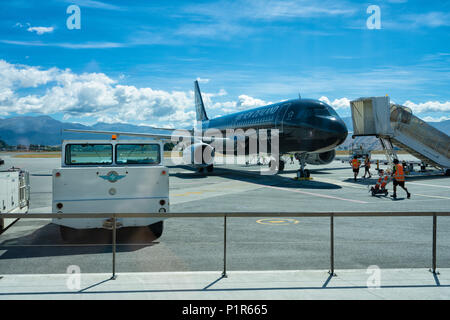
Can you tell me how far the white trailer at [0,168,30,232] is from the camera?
9.60m

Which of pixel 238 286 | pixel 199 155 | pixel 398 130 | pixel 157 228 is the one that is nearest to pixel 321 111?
pixel 398 130

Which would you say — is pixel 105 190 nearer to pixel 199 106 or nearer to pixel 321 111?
pixel 321 111

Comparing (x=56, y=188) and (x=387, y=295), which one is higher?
(x=56, y=188)

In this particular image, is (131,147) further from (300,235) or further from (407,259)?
(407,259)

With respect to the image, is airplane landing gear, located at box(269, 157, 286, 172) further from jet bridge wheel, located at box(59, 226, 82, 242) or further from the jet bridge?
jet bridge wheel, located at box(59, 226, 82, 242)

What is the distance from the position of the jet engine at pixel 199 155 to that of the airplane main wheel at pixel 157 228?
781 inches

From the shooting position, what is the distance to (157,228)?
30.8 feet

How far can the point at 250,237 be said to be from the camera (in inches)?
311

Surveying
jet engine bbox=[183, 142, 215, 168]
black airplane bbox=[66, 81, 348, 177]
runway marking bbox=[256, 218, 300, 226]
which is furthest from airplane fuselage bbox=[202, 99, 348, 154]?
runway marking bbox=[256, 218, 300, 226]

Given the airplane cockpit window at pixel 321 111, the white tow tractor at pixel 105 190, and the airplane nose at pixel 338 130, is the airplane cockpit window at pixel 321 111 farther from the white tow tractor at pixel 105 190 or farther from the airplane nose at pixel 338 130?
the white tow tractor at pixel 105 190

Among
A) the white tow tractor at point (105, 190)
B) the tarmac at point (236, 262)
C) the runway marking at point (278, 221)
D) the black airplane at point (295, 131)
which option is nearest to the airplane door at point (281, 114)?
the black airplane at point (295, 131)
